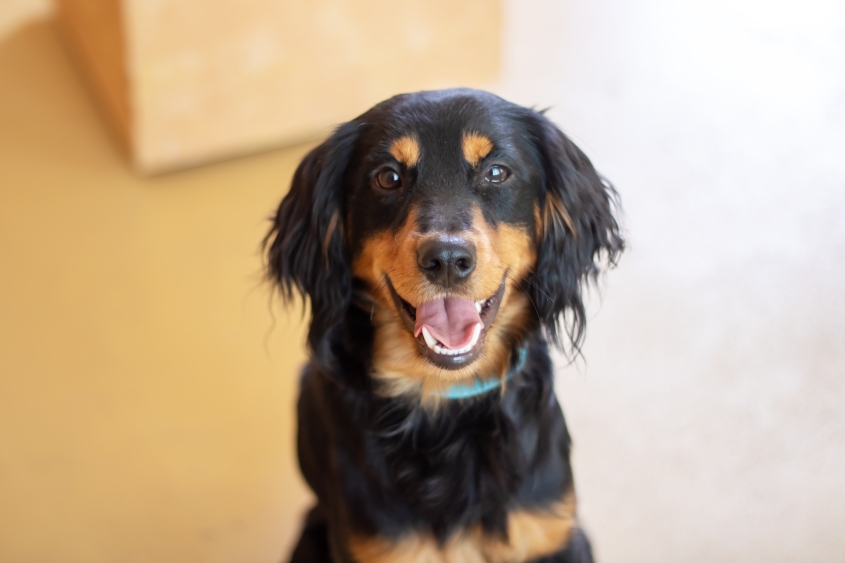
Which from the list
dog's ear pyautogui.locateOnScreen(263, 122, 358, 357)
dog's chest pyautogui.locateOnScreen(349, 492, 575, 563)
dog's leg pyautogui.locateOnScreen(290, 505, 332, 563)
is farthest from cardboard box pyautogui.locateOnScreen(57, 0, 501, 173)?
dog's chest pyautogui.locateOnScreen(349, 492, 575, 563)

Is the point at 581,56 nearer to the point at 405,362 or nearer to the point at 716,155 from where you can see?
the point at 716,155

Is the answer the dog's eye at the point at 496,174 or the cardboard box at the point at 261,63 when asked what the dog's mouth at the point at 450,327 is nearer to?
the dog's eye at the point at 496,174

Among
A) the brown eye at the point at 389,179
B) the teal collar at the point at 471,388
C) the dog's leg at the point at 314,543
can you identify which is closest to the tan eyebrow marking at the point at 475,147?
the brown eye at the point at 389,179

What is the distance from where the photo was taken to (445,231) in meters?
1.71

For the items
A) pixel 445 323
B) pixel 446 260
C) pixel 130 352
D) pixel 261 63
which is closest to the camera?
pixel 446 260

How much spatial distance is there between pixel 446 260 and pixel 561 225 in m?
0.38

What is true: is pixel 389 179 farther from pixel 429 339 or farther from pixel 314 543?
pixel 314 543

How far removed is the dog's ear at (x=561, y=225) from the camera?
6.36ft

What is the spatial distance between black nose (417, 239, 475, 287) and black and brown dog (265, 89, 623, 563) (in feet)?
0.28

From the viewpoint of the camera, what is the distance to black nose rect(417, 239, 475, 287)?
1681 millimetres

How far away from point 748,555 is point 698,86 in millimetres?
2147

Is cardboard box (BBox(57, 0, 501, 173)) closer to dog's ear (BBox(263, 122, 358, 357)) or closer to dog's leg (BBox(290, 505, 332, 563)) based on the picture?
dog's ear (BBox(263, 122, 358, 357))

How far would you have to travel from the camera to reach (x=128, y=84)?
3.58 meters

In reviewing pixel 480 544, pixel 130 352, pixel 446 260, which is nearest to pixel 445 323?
pixel 446 260
